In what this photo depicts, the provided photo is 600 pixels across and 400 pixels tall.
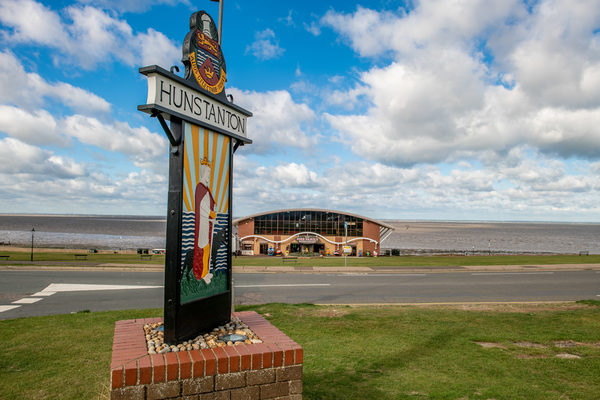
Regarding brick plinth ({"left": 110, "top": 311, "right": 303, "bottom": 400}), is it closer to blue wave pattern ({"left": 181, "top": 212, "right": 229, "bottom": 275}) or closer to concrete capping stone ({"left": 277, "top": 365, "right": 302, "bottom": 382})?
concrete capping stone ({"left": 277, "top": 365, "right": 302, "bottom": 382})

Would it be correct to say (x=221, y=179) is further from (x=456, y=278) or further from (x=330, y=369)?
(x=456, y=278)

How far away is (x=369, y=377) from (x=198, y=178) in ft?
15.0

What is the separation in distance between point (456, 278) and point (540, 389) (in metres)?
18.4

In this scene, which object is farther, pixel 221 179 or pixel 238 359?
pixel 221 179

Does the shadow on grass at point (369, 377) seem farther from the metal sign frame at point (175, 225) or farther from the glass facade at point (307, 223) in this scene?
the glass facade at point (307, 223)

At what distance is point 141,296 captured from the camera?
16.4 meters

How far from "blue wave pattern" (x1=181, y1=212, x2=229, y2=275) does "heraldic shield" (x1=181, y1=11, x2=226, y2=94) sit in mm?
1706

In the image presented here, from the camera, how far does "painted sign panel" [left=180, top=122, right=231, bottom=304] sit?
4316mm

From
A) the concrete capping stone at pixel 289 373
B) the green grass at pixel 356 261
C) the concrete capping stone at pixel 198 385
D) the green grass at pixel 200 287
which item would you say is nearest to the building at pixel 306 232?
the green grass at pixel 356 261

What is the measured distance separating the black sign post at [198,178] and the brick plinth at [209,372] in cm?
59

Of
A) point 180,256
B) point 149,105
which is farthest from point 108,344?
point 149,105

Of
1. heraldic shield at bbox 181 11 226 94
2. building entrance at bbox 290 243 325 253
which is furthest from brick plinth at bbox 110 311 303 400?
building entrance at bbox 290 243 325 253

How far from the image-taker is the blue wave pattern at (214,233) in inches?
167

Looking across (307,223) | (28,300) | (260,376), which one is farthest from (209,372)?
(307,223)
